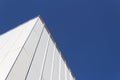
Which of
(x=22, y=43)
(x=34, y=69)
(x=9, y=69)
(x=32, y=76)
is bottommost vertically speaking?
(x=9, y=69)

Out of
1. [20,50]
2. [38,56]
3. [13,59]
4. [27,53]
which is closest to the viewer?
[13,59]

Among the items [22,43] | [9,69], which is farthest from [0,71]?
[22,43]

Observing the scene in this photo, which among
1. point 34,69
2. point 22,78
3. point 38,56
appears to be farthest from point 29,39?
point 22,78

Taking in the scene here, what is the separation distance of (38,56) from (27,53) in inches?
56.4

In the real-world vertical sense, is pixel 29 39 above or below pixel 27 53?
above

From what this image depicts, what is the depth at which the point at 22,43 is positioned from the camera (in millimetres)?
8602

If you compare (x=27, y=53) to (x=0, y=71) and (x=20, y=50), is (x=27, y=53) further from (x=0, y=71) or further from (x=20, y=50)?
(x=0, y=71)

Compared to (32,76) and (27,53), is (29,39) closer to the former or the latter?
(27,53)

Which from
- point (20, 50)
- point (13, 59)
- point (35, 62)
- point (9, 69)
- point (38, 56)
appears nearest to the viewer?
point (9, 69)

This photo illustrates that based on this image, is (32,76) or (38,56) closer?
(32,76)

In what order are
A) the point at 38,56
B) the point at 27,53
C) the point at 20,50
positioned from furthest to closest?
the point at 38,56, the point at 27,53, the point at 20,50

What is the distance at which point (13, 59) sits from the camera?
723 centimetres

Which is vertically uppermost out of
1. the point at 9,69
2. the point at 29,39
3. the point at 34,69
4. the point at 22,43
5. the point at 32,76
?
the point at 29,39

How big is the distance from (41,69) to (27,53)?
1.29 metres
